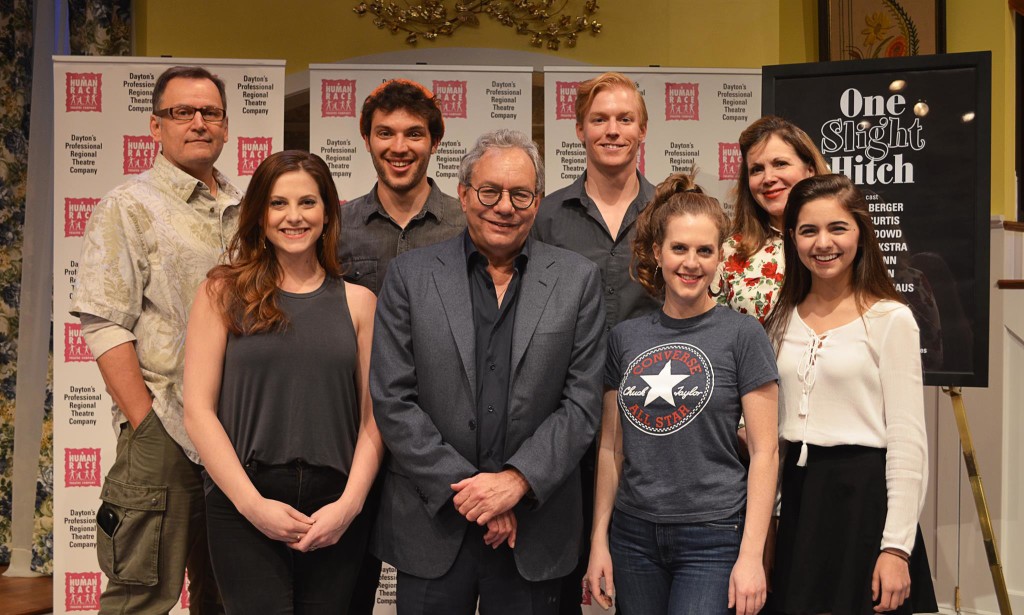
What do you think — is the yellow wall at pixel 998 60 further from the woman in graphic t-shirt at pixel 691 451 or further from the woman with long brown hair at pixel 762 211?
the woman in graphic t-shirt at pixel 691 451

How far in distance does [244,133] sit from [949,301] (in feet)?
10.2


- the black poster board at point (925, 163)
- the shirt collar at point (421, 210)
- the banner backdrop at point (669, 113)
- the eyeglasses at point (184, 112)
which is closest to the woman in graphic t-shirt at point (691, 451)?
the shirt collar at point (421, 210)

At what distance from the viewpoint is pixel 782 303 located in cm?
219

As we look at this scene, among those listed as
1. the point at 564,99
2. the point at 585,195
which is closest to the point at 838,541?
the point at 585,195

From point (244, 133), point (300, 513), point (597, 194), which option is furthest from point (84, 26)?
point (300, 513)

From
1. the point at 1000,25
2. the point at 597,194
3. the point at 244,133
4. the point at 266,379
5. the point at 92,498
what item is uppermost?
the point at 1000,25

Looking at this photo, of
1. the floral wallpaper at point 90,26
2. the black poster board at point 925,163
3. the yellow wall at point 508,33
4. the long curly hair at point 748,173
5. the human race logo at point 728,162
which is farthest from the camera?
the yellow wall at point 508,33

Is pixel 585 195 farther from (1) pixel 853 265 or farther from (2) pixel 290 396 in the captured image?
(2) pixel 290 396

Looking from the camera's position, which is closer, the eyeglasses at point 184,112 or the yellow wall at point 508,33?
the eyeglasses at point 184,112

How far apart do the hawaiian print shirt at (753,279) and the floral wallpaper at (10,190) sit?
3.99 metres

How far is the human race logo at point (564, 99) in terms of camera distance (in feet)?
13.9

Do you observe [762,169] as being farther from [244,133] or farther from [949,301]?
[244,133]

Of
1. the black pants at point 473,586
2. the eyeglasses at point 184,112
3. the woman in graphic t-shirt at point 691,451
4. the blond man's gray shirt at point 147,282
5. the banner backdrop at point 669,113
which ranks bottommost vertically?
the black pants at point 473,586

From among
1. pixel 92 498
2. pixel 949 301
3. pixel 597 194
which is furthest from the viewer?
pixel 92 498
